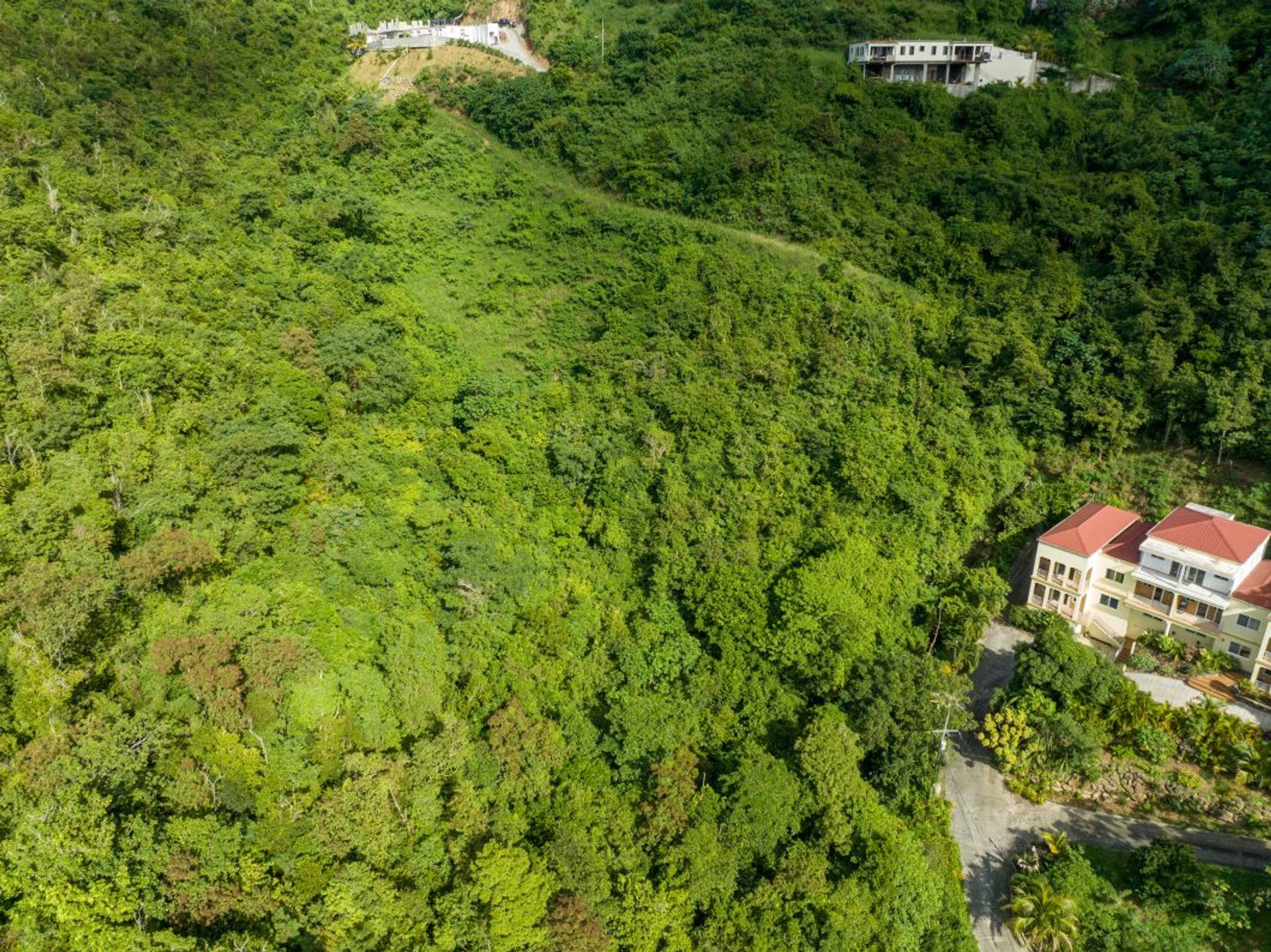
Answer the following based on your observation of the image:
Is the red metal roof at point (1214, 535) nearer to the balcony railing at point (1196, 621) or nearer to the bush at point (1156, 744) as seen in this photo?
the balcony railing at point (1196, 621)

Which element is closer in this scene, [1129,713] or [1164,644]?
[1129,713]

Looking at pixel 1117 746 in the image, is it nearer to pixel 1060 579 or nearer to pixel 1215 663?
pixel 1215 663

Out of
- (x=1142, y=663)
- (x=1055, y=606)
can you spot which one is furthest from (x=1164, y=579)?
(x=1055, y=606)

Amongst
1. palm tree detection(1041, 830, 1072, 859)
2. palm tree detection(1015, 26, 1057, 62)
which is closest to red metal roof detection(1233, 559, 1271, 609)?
palm tree detection(1041, 830, 1072, 859)

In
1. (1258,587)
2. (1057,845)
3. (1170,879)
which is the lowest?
(1057,845)

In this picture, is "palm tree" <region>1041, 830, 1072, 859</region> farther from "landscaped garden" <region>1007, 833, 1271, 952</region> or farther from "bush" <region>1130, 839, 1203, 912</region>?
"bush" <region>1130, 839, 1203, 912</region>

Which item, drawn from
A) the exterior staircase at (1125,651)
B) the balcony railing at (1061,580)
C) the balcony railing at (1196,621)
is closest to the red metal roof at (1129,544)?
the balcony railing at (1061,580)
